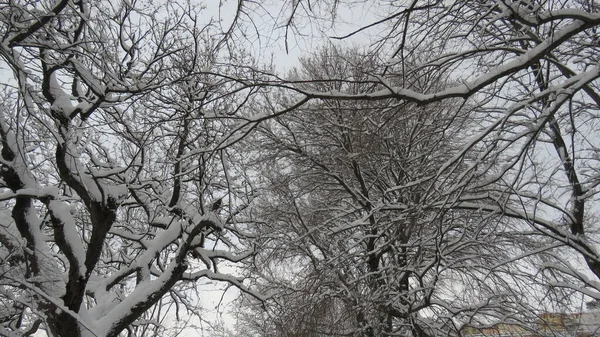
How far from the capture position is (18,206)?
6.37 metres

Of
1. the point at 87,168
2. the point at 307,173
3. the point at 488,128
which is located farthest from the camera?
the point at 307,173

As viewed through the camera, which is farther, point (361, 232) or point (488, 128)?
point (361, 232)

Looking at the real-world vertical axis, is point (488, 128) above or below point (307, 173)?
below

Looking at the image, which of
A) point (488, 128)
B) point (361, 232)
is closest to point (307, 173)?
point (361, 232)

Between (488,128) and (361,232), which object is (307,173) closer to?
(361,232)

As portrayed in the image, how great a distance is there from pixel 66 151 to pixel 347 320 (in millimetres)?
5645

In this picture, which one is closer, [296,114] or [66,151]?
[66,151]

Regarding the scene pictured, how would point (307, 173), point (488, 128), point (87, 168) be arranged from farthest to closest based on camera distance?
point (307, 173) → point (87, 168) → point (488, 128)

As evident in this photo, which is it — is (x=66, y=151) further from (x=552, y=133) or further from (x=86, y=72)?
(x=552, y=133)

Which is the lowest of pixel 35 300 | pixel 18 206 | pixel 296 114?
pixel 35 300

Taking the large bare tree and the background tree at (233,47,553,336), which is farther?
the background tree at (233,47,553,336)

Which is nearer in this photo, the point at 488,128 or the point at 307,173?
the point at 488,128

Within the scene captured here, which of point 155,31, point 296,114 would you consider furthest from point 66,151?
point 296,114

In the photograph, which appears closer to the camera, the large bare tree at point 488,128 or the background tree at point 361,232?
the large bare tree at point 488,128
